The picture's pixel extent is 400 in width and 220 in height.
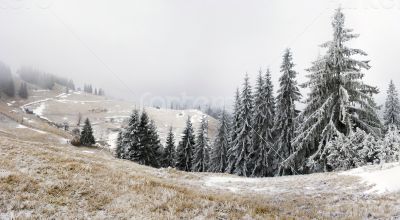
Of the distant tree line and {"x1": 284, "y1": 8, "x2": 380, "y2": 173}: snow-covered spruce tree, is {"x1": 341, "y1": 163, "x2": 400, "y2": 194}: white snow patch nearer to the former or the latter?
the distant tree line

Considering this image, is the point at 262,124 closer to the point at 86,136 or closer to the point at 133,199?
the point at 133,199

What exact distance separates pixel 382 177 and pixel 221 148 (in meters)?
44.6

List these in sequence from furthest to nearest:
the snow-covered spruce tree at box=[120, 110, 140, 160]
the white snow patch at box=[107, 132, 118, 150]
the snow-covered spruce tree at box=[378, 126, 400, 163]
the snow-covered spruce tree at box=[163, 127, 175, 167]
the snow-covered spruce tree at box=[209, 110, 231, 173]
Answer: the white snow patch at box=[107, 132, 118, 150]
the snow-covered spruce tree at box=[163, 127, 175, 167]
the snow-covered spruce tree at box=[209, 110, 231, 173]
the snow-covered spruce tree at box=[120, 110, 140, 160]
the snow-covered spruce tree at box=[378, 126, 400, 163]

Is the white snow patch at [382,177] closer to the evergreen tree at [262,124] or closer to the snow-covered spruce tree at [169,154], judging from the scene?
the evergreen tree at [262,124]

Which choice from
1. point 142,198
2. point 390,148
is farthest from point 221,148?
point 142,198

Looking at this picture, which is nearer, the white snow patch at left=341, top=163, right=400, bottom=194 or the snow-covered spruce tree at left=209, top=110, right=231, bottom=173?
the white snow patch at left=341, top=163, right=400, bottom=194

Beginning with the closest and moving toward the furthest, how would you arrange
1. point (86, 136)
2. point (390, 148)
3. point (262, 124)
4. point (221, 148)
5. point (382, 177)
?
point (382, 177) → point (390, 148) → point (262, 124) → point (221, 148) → point (86, 136)

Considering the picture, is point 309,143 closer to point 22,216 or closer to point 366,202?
point 366,202

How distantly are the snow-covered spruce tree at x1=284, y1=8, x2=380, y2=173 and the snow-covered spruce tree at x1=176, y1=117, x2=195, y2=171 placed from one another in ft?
130

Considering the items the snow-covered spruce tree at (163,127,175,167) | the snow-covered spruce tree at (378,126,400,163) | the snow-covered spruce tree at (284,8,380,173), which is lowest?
the snow-covered spruce tree at (163,127,175,167)

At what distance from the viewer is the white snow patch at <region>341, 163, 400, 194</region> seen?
12.6 m

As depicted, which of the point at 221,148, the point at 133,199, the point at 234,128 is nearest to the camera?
the point at 133,199

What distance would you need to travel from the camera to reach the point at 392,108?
55.5 m

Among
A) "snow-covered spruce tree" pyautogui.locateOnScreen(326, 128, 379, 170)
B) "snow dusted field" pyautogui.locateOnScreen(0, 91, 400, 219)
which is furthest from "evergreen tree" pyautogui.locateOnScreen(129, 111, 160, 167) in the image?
"snow dusted field" pyautogui.locateOnScreen(0, 91, 400, 219)
